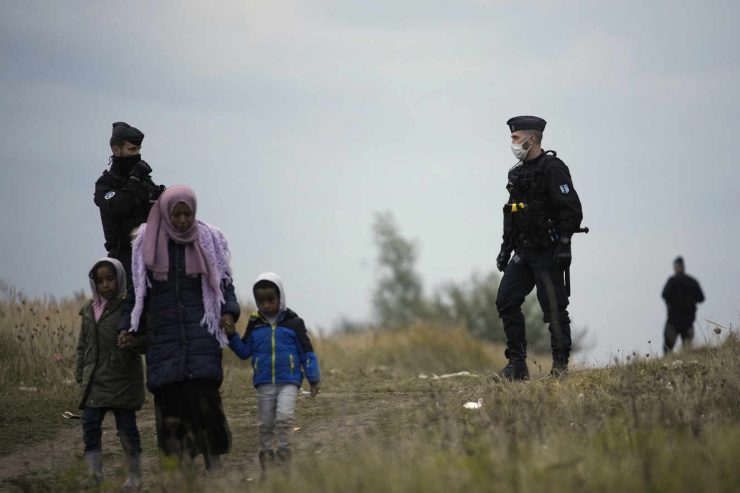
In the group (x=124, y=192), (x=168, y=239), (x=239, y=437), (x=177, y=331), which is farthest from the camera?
(x=239, y=437)

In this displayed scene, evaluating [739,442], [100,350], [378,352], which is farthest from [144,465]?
[378,352]

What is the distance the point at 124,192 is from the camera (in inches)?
372

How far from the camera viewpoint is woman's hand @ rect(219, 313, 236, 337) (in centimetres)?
801

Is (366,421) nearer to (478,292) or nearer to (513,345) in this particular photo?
(513,345)

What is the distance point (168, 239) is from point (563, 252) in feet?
13.0

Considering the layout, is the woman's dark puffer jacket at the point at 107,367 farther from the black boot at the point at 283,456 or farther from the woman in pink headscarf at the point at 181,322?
the black boot at the point at 283,456

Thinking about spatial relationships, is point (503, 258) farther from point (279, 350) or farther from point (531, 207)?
point (279, 350)

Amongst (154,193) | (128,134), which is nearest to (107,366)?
(154,193)

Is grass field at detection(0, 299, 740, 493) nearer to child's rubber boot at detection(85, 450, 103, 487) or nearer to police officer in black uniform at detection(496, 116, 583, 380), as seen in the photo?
child's rubber boot at detection(85, 450, 103, 487)

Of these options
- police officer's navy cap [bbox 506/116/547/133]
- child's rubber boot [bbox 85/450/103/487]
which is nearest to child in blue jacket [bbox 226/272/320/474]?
child's rubber boot [bbox 85/450/103/487]

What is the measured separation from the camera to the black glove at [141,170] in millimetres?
9492

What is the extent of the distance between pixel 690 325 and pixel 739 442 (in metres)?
16.0

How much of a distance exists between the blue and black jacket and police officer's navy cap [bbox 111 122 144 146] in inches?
92.3

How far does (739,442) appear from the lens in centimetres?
652
